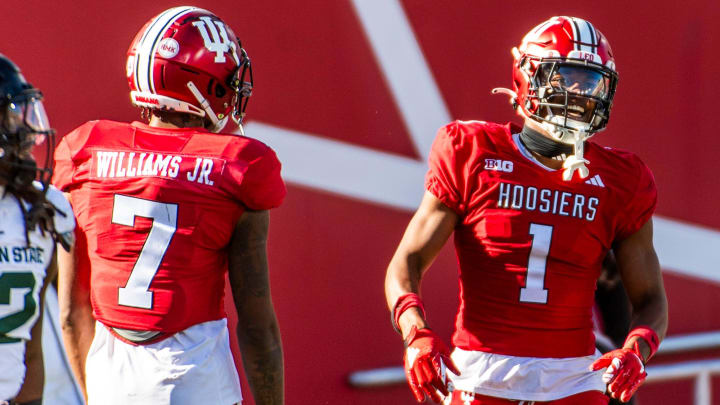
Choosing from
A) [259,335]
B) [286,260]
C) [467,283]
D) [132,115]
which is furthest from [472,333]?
[132,115]

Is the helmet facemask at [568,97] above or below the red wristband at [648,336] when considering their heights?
above

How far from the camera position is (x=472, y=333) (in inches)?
114

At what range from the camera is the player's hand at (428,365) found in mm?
2633

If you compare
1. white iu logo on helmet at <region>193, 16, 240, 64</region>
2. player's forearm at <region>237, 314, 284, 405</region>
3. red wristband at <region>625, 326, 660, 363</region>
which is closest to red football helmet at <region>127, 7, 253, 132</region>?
white iu logo on helmet at <region>193, 16, 240, 64</region>

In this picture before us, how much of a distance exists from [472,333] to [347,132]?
1415 millimetres

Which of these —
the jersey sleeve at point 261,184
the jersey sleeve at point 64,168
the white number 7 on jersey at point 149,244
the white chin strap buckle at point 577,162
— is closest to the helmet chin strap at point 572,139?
the white chin strap buckle at point 577,162

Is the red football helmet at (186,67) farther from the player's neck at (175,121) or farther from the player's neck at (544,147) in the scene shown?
the player's neck at (544,147)

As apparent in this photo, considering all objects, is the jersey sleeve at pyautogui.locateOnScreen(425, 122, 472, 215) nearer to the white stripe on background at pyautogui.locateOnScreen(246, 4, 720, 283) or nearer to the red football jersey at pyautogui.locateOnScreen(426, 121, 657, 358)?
the red football jersey at pyautogui.locateOnScreen(426, 121, 657, 358)

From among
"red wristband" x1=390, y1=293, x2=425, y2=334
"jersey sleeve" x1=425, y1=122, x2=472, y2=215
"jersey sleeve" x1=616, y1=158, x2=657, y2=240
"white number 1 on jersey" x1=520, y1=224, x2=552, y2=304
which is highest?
"jersey sleeve" x1=425, y1=122, x2=472, y2=215

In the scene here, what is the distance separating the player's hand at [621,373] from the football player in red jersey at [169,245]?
2.64 ft

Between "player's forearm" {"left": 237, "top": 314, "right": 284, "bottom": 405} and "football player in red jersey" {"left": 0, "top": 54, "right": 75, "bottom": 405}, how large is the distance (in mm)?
488

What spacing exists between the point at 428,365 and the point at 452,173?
547 millimetres

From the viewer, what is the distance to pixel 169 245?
98.0 inches

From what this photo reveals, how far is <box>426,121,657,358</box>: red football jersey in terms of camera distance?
113 inches
